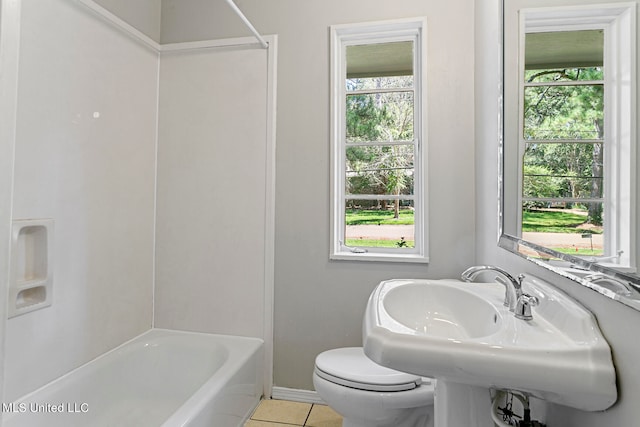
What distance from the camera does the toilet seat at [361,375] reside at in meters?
1.33

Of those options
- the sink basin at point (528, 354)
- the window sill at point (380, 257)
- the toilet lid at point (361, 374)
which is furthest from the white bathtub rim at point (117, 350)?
the sink basin at point (528, 354)

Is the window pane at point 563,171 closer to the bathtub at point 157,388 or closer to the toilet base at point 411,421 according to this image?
the toilet base at point 411,421

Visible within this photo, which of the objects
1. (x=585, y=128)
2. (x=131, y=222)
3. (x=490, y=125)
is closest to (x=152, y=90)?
(x=131, y=222)

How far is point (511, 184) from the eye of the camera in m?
1.26

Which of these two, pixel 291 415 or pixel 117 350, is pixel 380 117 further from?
pixel 117 350

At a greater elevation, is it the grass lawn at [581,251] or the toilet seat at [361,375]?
the grass lawn at [581,251]

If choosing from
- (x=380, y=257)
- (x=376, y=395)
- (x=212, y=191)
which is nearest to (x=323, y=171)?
(x=380, y=257)

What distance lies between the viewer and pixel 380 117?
2045 mm

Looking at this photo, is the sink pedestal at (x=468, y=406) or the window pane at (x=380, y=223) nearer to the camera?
the sink pedestal at (x=468, y=406)

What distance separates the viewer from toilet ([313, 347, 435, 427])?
1320 millimetres

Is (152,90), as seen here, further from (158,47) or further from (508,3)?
(508,3)

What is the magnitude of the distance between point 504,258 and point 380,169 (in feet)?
2.86

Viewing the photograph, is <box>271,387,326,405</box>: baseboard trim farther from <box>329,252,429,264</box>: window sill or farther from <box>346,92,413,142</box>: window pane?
<box>346,92,413,142</box>: window pane

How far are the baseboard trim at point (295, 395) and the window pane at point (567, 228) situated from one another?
57.7 inches
